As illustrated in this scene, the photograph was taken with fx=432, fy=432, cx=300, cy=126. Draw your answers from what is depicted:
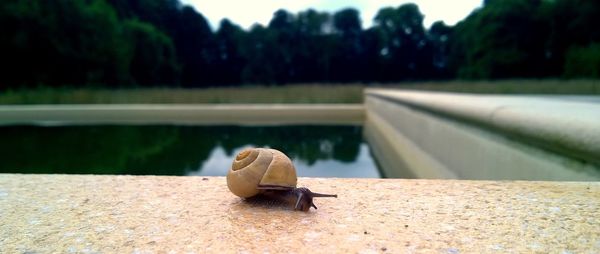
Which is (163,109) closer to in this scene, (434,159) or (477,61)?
(434,159)

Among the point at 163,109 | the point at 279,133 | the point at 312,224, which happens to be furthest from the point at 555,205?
the point at 163,109

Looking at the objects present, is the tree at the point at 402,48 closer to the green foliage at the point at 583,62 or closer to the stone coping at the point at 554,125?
the green foliage at the point at 583,62

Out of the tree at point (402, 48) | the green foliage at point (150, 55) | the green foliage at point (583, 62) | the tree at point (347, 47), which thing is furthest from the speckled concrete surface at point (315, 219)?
the tree at point (347, 47)

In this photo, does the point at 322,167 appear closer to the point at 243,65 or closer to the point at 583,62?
the point at 583,62

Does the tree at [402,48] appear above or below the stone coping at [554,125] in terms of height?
above

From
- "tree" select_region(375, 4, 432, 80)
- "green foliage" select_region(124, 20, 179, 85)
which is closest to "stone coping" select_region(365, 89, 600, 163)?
"tree" select_region(375, 4, 432, 80)

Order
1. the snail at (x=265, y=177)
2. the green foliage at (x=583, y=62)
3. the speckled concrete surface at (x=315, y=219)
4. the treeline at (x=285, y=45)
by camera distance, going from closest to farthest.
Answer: the speckled concrete surface at (x=315, y=219) < the snail at (x=265, y=177) < the green foliage at (x=583, y=62) < the treeline at (x=285, y=45)
